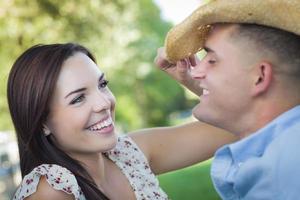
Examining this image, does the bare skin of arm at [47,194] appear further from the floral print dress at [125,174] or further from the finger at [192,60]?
the finger at [192,60]

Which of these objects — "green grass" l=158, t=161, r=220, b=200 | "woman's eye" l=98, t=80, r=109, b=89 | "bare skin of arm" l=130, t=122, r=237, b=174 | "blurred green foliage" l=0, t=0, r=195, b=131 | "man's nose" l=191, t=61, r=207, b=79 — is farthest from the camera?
"blurred green foliage" l=0, t=0, r=195, b=131

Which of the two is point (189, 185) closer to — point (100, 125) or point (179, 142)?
point (179, 142)

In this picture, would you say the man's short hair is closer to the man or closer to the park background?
the man

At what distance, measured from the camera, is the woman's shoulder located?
2016 millimetres

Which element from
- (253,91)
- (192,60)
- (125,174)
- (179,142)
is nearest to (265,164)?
(253,91)

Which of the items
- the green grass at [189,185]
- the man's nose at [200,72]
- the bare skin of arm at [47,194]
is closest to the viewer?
the man's nose at [200,72]

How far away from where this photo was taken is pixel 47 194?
2.01 m

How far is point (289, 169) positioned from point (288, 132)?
0.10 metres

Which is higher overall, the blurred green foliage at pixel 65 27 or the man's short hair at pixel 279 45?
the man's short hair at pixel 279 45

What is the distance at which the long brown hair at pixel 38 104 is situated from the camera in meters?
2.14

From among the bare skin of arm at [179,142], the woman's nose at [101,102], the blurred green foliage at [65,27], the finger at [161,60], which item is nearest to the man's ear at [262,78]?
the finger at [161,60]

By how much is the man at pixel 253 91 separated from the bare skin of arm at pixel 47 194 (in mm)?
704

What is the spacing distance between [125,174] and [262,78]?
45.7 inches

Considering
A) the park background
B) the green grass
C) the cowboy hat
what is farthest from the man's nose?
the green grass
